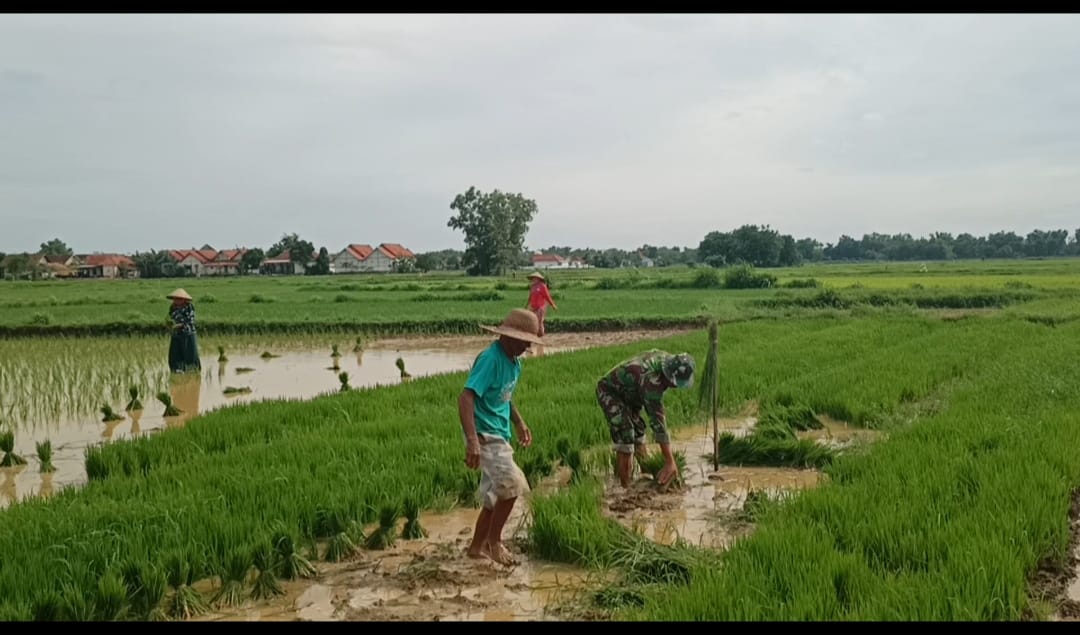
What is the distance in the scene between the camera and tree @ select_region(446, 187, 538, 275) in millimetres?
53562

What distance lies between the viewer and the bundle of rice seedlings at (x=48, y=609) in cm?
289

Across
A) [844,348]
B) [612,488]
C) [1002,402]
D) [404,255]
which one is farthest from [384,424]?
[404,255]

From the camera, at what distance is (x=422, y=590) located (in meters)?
3.34

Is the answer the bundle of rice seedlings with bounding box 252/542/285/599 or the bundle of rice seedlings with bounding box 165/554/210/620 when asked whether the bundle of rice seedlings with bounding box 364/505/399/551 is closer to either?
the bundle of rice seedlings with bounding box 252/542/285/599

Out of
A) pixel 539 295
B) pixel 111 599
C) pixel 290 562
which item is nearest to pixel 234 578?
pixel 290 562

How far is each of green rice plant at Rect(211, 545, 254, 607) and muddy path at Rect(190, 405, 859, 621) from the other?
3.0 inches

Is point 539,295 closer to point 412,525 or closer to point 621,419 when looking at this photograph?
point 621,419

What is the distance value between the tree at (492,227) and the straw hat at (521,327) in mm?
49861

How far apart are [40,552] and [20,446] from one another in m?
4.22

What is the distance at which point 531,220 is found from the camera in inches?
2205

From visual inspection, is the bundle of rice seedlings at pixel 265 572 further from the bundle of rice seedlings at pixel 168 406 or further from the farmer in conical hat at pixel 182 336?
the farmer in conical hat at pixel 182 336

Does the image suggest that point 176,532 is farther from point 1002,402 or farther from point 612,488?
point 1002,402

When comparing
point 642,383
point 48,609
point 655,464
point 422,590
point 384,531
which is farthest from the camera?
point 655,464

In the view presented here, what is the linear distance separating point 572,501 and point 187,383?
7.91 m
